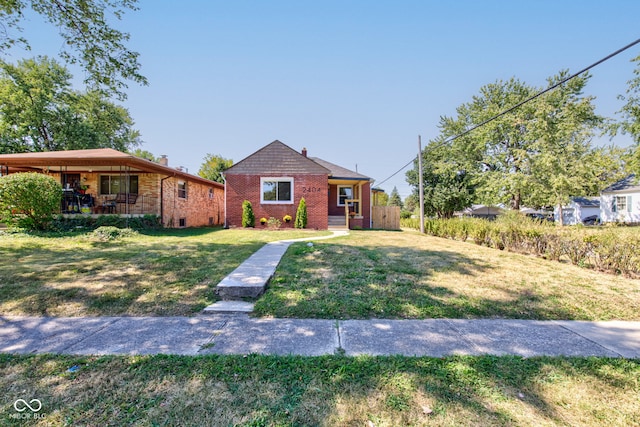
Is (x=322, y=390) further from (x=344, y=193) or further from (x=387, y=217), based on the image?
(x=387, y=217)

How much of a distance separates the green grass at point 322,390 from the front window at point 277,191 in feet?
42.8

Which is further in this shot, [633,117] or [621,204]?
[621,204]

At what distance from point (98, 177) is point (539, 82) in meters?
35.0

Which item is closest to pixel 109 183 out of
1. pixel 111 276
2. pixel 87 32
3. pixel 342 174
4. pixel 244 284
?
pixel 87 32

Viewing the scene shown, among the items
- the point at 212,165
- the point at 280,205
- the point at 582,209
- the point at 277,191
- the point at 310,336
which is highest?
the point at 212,165

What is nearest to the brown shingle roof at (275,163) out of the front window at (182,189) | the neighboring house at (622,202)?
the front window at (182,189)

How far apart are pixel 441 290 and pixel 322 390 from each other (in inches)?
131

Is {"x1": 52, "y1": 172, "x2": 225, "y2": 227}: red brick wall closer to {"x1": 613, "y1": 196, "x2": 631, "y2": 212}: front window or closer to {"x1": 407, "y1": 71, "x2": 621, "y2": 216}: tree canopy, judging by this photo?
{"x1": 407, "y1": 71, "x2": 621, "y2": 216}: tree canopy

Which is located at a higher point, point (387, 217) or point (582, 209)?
point (582, 209)

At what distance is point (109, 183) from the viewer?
14.4 m

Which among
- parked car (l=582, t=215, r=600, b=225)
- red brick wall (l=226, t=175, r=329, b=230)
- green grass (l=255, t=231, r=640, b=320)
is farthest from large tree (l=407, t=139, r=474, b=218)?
green grass (l=255, t=231, r=640, b=320)

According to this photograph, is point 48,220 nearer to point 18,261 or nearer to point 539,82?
point 18,261

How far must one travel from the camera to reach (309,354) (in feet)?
8.79

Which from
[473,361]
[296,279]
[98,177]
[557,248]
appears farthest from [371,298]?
[98,177]
